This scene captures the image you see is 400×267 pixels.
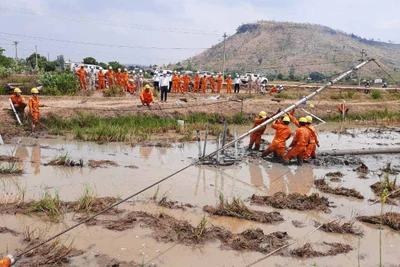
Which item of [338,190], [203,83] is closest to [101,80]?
[203,83]

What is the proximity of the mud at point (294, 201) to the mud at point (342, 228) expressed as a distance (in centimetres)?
93

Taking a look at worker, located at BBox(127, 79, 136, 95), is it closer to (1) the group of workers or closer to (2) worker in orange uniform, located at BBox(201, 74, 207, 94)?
(2) worker in orange uniform, located at BBox(201, 74, 207, 94)

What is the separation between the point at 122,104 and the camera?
18.5 m

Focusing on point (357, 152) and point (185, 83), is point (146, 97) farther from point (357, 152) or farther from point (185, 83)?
point (185, 83)

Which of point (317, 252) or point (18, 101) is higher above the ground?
point (18, 101)

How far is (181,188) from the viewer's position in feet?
29.6

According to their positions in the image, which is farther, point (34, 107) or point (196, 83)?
point (196, 83)

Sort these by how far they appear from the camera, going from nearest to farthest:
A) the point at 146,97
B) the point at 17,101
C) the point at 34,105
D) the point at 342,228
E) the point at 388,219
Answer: the point at 342,228, the point at 388,219, the point at 34,105, the point at 17,101, the point at 146,97

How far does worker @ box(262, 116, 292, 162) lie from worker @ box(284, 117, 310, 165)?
197 millimetres

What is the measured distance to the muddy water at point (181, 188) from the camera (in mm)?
5934

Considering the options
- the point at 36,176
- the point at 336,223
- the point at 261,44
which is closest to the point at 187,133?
the point at 36,176

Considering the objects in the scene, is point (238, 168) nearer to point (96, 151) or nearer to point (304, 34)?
point (96, 151)

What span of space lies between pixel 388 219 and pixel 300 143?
13.2 feet

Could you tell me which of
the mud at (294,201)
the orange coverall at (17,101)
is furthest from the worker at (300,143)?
the orange coverall at (17,101)
